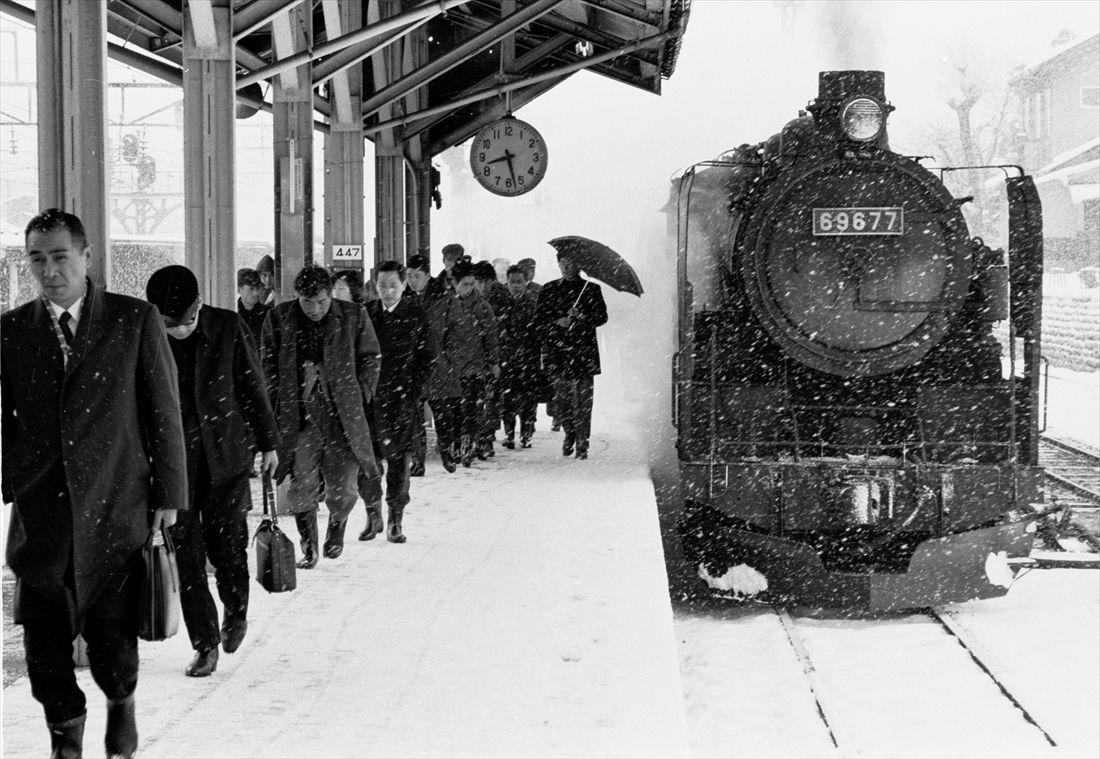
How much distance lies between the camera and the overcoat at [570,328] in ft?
37.1

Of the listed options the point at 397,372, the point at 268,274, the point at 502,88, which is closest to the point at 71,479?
the point at 397,372

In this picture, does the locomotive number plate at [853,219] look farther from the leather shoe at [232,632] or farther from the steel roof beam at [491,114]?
the steel roof beam at [491,114]

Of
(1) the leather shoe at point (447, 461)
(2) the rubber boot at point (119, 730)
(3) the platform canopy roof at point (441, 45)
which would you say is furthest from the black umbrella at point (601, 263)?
(2) the rubber boot at point (119, 730)

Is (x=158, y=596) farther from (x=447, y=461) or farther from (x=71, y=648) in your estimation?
(x=447, y=461)

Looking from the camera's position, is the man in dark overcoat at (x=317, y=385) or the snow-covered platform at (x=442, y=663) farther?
the man in dark overcoat at (x=317, y=385)

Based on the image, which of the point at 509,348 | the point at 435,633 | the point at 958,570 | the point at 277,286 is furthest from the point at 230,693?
the point at 509,348

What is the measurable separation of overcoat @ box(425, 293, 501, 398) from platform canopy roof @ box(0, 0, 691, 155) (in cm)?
197

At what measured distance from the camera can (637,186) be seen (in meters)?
24.1

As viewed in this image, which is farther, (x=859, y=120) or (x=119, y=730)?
(x=859, y=120)

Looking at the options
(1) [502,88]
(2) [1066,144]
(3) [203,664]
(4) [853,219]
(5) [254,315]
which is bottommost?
(3) [203,664]

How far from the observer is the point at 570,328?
37.0 ft

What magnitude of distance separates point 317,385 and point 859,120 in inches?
142

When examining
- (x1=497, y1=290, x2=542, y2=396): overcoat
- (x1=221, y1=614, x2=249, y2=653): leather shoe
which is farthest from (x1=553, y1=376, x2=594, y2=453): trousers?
(x1=221, y1=614, x2=249, y2=653): leather shoe

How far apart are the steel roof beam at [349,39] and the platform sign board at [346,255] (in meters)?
2.86
